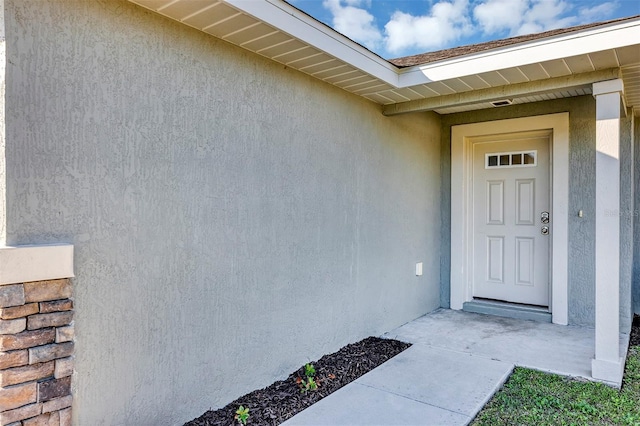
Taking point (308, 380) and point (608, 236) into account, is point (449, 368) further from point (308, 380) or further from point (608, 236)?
point (608, 236)

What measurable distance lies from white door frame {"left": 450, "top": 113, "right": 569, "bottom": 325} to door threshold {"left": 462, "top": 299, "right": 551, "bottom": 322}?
97 millimetres

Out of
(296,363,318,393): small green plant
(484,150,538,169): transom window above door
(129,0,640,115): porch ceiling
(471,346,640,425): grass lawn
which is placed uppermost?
(129,0,640,115): porch ceiling

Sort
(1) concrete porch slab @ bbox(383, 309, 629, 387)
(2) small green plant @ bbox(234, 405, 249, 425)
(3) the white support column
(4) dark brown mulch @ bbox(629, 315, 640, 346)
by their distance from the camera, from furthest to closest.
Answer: (4) dark brown mulch @ bbox(629, 315, 640, 346)
(1) concrete porch slab @ bbox(383, 309, 629, 387)
(3) the white support column
(2) small green plant @ bbox(234, 405, 249, 425)

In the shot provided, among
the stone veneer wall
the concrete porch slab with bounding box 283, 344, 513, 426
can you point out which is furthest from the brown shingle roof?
the stone veneer wall

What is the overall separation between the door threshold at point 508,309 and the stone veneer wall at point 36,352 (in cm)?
447

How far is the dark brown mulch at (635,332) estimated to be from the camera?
418 cm

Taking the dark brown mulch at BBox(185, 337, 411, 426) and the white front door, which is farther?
the white front door

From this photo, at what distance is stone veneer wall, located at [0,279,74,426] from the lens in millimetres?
1750

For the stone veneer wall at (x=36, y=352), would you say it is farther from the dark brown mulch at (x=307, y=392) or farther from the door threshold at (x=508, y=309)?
the door threshold at (x=508, y=309)

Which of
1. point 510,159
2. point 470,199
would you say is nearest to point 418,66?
point 510,159

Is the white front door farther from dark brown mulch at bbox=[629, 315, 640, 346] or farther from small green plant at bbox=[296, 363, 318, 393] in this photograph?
small green plant at bbox=[296, 363, 318, 393]

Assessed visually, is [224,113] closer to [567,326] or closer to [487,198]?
[487,198]

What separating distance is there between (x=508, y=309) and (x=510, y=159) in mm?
1782

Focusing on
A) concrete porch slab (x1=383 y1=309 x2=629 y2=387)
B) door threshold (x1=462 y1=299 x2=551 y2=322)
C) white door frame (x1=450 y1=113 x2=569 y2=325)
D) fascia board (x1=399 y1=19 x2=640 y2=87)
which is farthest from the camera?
door threshold (x1=462 y1=299 x2=551 y2=322)
